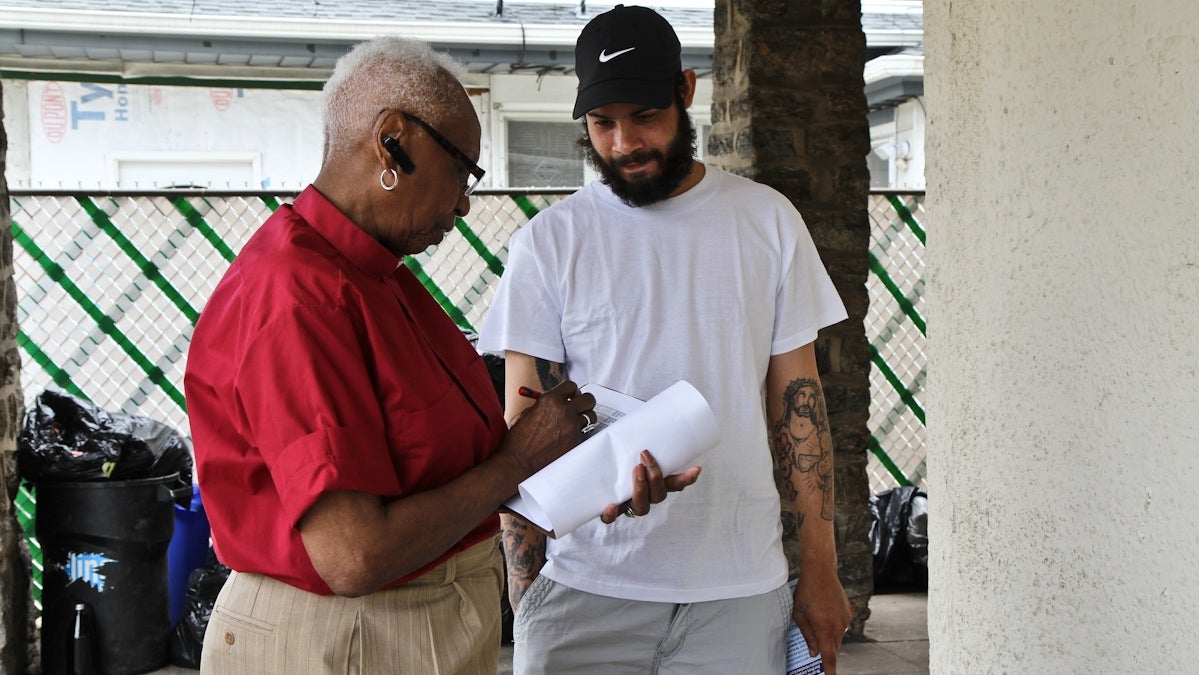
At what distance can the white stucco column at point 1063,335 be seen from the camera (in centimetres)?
188

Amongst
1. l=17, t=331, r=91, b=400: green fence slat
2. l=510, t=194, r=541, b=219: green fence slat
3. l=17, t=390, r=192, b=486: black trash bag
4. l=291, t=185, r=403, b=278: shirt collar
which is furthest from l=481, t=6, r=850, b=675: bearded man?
l=17, t=331, r=91, b=400: green fence slat

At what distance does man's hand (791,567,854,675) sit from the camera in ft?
7.22

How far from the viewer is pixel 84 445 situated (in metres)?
4.57

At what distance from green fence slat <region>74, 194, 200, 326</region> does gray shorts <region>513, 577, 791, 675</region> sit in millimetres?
4199

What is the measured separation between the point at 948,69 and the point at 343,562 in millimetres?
1626

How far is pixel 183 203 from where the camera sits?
227 inches

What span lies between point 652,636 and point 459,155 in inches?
36.0

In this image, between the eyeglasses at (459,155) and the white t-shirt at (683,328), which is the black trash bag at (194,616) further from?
the eyeglasses at (459,155)

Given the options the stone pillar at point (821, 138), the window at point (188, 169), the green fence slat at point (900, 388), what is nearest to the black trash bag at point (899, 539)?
the stone pillar at point (821, 138)

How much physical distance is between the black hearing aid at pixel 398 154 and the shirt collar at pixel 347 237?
0.10 metres

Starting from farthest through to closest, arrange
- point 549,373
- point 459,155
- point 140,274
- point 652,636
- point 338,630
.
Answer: point 140,274 → point 549,373 → point 652,636 → point 459,155 → point 338,630

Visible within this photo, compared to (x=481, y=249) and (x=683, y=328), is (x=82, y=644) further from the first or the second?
(x=683, y=328)

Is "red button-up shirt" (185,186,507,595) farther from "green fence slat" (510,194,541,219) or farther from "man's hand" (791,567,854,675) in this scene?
"green fence slat" (510,194,541,219)

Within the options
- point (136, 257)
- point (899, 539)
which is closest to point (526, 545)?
point (899, 539)
